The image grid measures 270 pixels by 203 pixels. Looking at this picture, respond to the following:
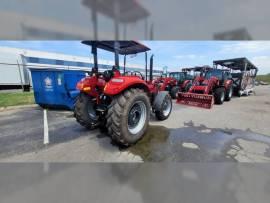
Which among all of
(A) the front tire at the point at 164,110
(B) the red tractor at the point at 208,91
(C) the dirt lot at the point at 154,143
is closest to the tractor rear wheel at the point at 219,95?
(B) the red tractor at the point at 208,91

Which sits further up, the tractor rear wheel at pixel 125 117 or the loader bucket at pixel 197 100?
the tractor rear wheel at pixel 125 117

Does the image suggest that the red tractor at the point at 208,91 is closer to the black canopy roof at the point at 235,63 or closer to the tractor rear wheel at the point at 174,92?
the tractor rear wheel at the point at 174,92

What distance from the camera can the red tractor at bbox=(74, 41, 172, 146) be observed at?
3275mm

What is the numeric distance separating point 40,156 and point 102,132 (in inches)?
63.0

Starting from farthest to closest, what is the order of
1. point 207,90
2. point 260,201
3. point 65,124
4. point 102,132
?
1. point 207,90
2. point 65,124
3. point 102,132
4. point 260,201

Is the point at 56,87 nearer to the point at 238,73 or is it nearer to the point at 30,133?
the point at 30,133

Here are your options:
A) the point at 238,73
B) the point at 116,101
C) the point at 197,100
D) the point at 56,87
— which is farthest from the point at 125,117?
the point at 238,73

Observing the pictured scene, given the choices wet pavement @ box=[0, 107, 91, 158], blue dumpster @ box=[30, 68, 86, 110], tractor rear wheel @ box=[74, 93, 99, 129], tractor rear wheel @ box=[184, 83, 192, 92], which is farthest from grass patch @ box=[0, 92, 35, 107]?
tractor rear wheel @ box=[184, 83, 192, 92]

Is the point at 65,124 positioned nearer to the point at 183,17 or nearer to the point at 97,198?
the point at 97,198

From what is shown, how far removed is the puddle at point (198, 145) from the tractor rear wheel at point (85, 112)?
56.6 inches

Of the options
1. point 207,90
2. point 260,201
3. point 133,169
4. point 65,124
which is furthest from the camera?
point 207,90

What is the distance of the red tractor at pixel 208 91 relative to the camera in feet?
26.5

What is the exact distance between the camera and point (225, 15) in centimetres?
112

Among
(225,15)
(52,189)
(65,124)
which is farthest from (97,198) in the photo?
(65,124)
